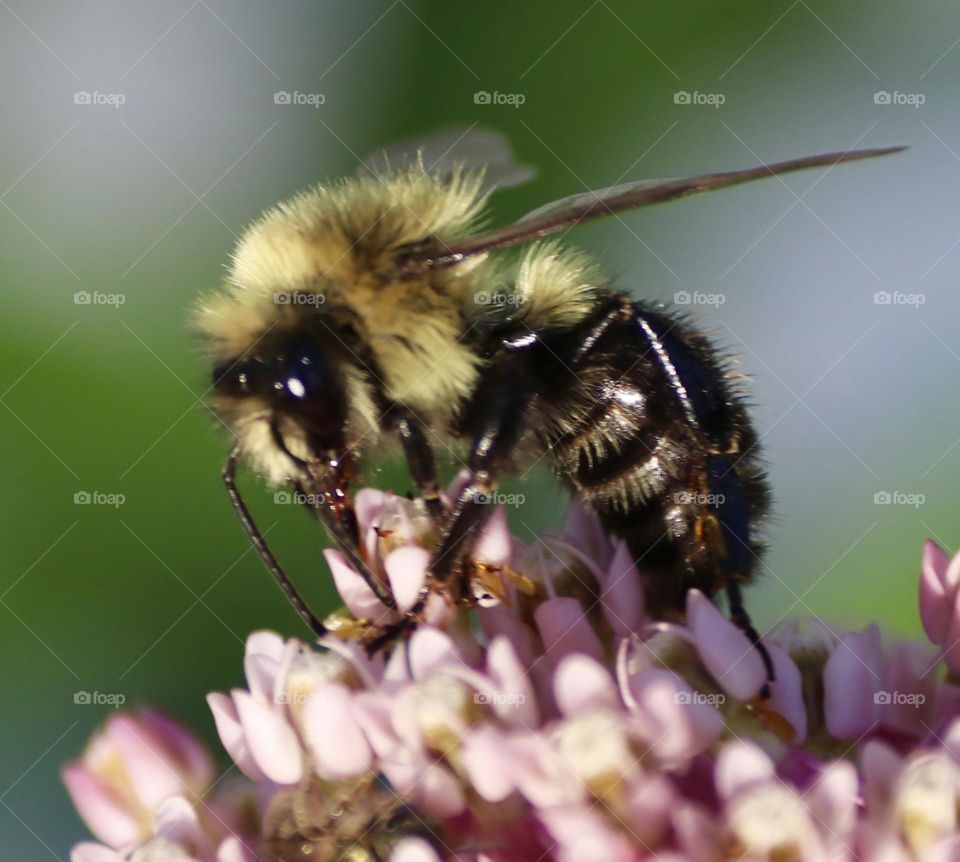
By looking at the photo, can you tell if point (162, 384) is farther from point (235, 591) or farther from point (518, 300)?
point (518, 300)

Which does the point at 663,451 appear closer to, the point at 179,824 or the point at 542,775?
the point at 542,775

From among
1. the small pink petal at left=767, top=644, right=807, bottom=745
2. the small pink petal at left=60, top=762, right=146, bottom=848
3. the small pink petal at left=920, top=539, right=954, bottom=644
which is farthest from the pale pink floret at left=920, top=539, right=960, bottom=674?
the small pink petal at left=60, top=762, right=146, bottom=848

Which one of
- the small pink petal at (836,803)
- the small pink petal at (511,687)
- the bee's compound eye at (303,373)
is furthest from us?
the bee's compound eye at (303,373)

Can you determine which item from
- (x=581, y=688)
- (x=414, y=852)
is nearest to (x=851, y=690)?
(x=581, y=688)

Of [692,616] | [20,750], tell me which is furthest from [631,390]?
[20,750]

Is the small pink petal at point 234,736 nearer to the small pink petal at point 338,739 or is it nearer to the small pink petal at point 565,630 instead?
the small pink petal at point 338,739

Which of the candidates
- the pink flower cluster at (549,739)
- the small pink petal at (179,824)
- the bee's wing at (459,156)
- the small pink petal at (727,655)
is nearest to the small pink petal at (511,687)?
the pink flower cluster at (549,739)

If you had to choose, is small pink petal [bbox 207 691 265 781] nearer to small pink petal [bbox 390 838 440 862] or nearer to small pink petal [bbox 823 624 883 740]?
small pink petal [bbox 390 838 440 862]

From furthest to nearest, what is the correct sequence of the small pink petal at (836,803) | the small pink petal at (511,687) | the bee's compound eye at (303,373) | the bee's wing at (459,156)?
1. the bee's wing at (459,156)
2. the bee's compound eye at (303,373)
3. the small pink petal at (511,687)
4. the small pink petal at (836,803)
